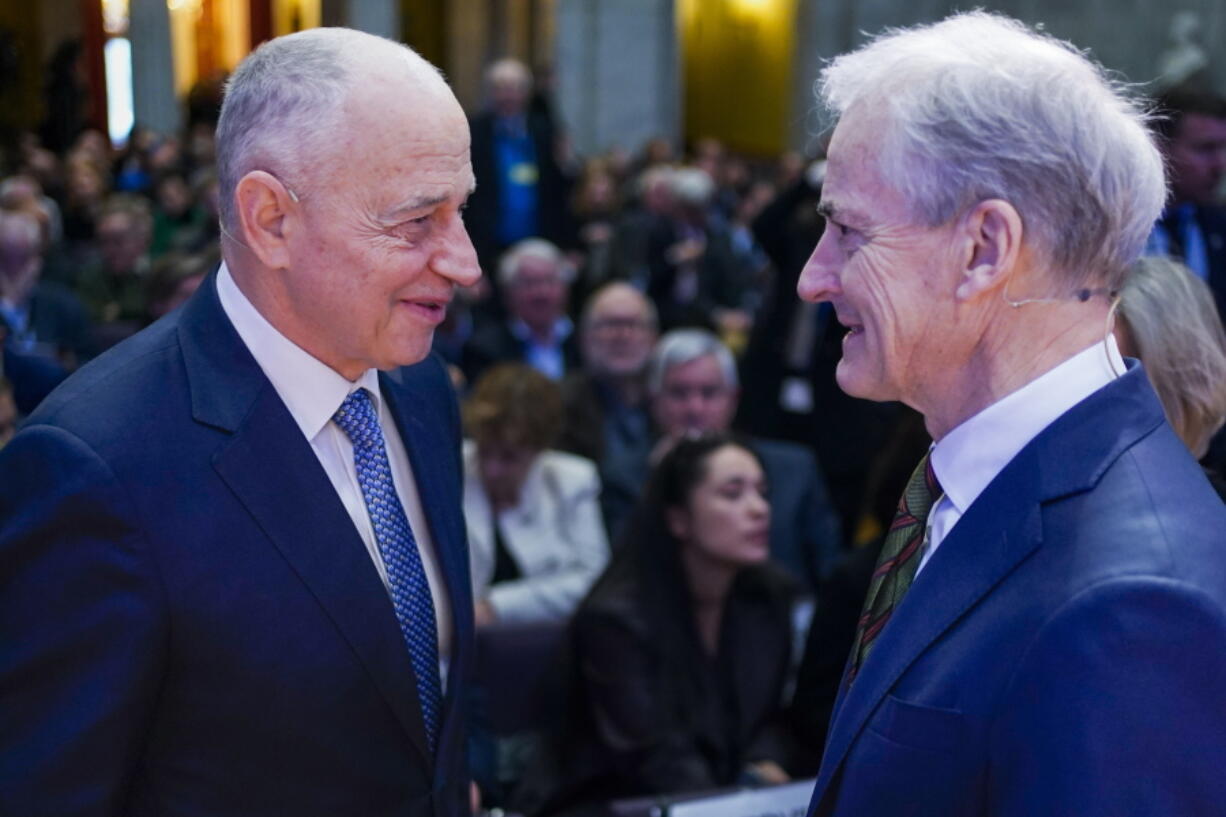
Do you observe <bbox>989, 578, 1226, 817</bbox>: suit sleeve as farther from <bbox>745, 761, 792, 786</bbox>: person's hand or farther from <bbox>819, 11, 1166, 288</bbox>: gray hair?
<bbox>745, 761, 792, 786</bbox>: person's hand

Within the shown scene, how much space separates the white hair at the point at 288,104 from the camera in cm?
162

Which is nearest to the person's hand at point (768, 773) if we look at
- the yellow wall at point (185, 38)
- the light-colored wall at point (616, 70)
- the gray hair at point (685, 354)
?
the gray hair at point (685, 354)

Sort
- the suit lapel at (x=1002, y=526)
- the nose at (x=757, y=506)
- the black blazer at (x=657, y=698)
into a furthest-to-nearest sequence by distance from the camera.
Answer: the nose at (x=757, y=506) → the black blazer at (x=657, y=698) → the suit lapel at (x=1002, y=526)

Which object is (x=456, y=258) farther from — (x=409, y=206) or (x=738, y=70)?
(x=738, y=70)

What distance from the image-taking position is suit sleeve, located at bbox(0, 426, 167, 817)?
4.82ft

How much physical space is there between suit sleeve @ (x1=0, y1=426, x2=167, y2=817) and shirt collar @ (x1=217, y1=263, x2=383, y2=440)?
265 millimetres

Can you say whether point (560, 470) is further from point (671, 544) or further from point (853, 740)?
point (853, 740)

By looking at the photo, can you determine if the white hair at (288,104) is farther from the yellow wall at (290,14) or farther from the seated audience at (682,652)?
the yellow wall at (290,14)

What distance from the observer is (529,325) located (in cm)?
641

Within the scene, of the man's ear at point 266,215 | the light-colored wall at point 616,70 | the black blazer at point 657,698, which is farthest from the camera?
the light-colored wall at point 616,70

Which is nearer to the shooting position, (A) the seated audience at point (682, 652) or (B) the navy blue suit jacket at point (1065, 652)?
(B) the navy blue suit jacket at point (1065, 652)

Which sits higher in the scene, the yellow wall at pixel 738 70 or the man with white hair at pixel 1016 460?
the man with white hair at pixel 1016 460

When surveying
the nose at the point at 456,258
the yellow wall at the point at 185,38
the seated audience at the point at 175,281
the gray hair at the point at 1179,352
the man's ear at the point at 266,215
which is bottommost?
the yellow wall at the point at 185,38

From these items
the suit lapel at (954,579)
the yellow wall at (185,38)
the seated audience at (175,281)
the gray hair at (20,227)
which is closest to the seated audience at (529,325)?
the seated audience at (175,281)
